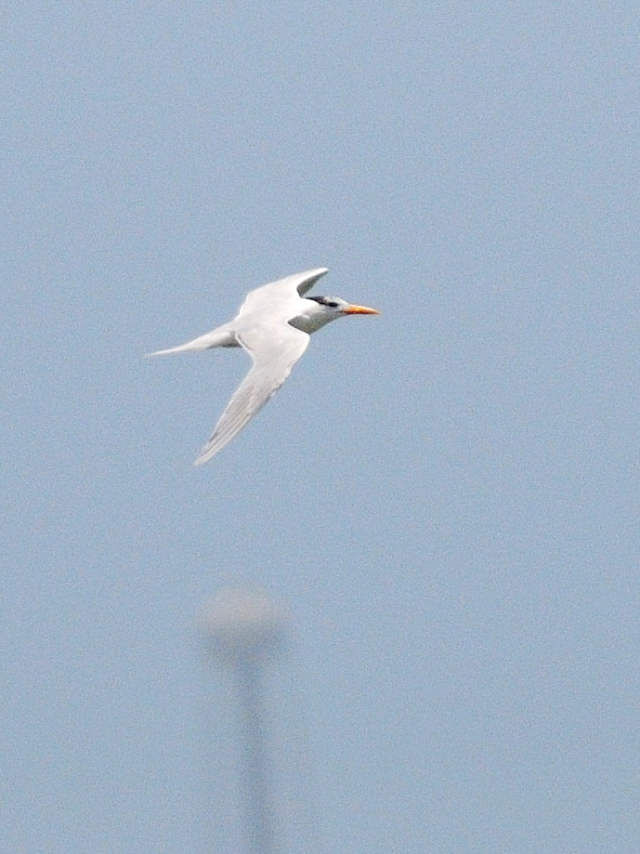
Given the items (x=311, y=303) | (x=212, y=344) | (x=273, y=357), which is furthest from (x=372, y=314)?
(x=273, y=357)

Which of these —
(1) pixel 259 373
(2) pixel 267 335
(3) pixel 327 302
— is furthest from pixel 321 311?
(1) pixel 259 373

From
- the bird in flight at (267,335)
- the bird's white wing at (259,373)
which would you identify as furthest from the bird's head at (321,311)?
the bird's white wing at (259,373)

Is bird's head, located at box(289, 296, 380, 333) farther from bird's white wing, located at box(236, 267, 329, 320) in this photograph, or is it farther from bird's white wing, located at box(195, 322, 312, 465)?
bird's white wing, located at box(195, 322, 312, 465)

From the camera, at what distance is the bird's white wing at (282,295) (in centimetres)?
2130

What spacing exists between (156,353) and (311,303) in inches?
106

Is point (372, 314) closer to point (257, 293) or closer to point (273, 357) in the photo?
point (257, 293)

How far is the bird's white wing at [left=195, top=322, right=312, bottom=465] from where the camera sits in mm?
16875

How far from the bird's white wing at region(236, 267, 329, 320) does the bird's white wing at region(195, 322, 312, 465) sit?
112cm

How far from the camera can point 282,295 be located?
22312 millimetres

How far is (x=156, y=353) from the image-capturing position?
1964 cm

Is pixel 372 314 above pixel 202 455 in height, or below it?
above

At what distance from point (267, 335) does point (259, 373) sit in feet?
4.69

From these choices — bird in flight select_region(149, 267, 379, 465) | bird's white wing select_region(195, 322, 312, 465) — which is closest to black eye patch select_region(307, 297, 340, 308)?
bird in flight select_region(149, 267, 379, 465)

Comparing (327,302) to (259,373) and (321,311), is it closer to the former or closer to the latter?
(321,311)
